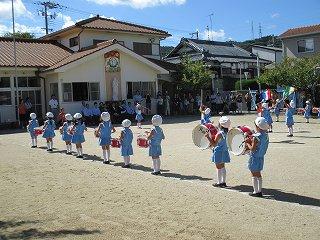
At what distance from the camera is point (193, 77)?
33062 mm

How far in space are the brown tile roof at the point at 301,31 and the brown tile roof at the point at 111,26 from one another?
Answer: 12364 millimetres

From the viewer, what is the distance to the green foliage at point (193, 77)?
33.0 metres

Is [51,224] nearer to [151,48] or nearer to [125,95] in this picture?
[125,95]

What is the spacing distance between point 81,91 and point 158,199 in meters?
21.0

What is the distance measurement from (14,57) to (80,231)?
72.6ft

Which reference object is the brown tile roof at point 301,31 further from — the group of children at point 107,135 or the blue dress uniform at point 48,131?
the blue dress uniform at point 48,131

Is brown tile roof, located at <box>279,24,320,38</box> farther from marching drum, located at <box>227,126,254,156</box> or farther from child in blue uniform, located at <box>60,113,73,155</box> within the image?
marching drum, located at <box>227,126,254,156</box>

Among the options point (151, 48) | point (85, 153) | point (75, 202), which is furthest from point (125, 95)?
point (75, 202)

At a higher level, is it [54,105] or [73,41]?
[73,41]

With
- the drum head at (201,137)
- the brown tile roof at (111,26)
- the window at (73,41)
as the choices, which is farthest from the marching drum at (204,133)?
the window at (73,41)

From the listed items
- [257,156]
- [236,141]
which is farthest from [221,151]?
[257,156]

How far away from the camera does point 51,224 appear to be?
262 inches

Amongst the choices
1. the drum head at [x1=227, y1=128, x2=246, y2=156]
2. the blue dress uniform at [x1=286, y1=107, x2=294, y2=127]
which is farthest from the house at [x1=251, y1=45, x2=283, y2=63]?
the drum head at [x1=227, y1=128, x2=246, y2=156]

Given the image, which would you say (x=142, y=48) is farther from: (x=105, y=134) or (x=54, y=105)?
(x=105, y=134)
